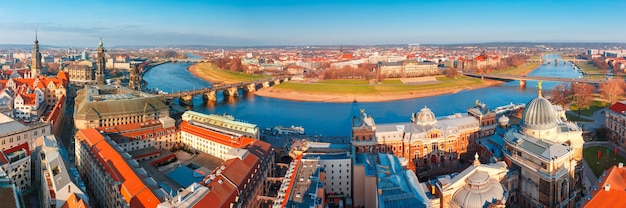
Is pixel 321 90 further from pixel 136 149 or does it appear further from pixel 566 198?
pixel 566 198

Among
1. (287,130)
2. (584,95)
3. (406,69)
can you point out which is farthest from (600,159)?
(406,69)

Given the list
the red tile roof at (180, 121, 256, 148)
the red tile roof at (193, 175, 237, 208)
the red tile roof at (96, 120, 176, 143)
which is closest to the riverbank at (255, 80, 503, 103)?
the red tile roof at (180, 121, 256, 148)

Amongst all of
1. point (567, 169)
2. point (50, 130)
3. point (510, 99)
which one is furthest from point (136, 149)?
point (510, 99)

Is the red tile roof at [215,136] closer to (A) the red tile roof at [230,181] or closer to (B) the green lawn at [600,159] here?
(A) the red tile roof at [230,181]

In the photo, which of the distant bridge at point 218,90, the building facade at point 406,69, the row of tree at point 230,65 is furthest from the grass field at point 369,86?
the row of tree at point 230,65

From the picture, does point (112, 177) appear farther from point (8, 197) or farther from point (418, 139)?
point (418, 139)

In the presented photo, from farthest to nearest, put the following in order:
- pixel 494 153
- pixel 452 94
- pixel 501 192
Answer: pixel 452 94 < pixel 494 153 < pixel 501 192
